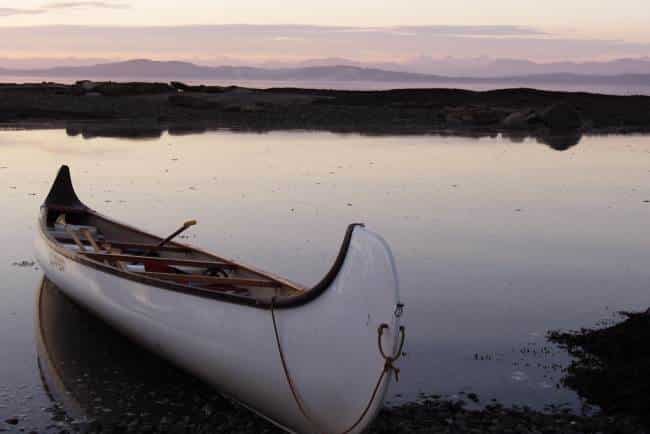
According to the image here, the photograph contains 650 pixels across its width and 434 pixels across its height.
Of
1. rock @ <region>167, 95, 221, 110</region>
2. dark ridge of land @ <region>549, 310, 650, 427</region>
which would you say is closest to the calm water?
dark ridge of land @ <region>549, 310, 650, 427</region>

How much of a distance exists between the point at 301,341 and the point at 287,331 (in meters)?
0.18

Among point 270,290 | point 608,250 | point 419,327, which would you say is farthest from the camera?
point 608,250

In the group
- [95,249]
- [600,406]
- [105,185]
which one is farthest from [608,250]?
[105,185]

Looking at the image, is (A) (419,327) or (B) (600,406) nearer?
(B) (600,406)

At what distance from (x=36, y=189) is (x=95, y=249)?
429 inches

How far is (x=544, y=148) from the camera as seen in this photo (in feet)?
127

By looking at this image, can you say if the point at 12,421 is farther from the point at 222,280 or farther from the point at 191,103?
the point at 191,103

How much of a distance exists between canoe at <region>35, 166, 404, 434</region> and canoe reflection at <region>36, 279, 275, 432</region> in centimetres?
26

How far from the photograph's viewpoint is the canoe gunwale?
675 cm

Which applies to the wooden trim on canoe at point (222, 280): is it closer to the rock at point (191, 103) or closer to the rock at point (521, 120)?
the rock at point (521, 120)

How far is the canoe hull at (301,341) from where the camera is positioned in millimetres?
6520

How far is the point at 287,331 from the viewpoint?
7090 mm

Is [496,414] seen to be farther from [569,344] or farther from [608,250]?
[608,250]

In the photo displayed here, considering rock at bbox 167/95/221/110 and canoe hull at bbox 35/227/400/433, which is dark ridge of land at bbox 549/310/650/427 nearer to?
canoe hull at bbox 35/227/400/433
